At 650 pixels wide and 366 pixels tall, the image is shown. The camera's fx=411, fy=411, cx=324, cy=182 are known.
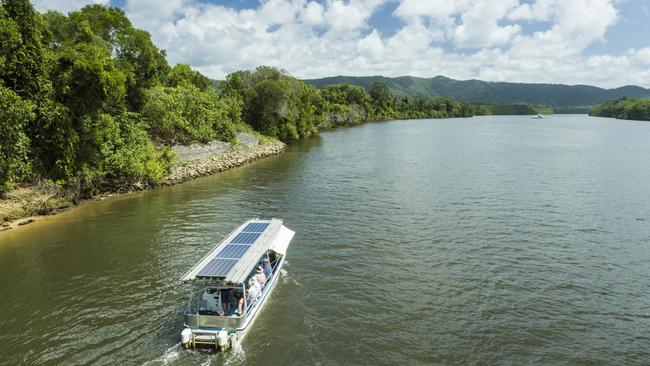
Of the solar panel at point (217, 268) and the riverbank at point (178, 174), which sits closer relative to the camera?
the solar panel at point (217, 268)

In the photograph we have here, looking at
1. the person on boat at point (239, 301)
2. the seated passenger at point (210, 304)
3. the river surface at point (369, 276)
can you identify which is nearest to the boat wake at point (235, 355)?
the river surface at point (369, 276)

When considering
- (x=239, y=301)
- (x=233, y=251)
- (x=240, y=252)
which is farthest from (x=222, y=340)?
(x=233, y=251)

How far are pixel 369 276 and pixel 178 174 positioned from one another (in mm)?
36727

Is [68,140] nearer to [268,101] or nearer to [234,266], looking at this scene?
[234,266]

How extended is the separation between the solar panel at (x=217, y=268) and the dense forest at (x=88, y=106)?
77.4 ft

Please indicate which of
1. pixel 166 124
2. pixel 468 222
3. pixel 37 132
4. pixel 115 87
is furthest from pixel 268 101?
pixel 468 222

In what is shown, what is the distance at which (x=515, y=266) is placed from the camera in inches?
1013

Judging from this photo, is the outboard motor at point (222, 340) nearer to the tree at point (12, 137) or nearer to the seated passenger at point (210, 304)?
the seated passenger at point (210, 304)

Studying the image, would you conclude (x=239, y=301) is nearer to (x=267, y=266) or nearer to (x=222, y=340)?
(x=222, y=340)

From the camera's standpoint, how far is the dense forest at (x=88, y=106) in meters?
33.6

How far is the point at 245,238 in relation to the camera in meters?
24.3

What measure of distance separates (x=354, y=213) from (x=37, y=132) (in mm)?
28627

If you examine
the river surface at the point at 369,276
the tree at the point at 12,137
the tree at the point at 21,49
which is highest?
the tree at the point at 21,49

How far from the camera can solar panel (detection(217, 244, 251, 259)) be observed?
21.4 metres
